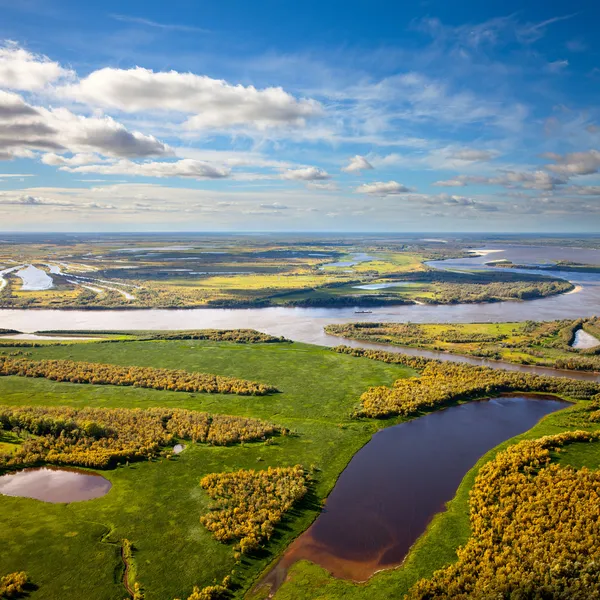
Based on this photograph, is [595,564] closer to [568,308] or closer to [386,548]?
[386,548]

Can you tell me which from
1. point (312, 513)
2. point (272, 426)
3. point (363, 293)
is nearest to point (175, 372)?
point (272, 426)

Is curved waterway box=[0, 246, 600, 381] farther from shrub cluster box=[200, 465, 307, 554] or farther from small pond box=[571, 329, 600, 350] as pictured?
shrub cluster box=[200, 465, 307, 554]

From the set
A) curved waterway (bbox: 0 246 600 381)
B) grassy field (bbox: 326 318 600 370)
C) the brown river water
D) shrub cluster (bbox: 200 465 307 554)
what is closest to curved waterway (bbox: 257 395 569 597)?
the brown river water

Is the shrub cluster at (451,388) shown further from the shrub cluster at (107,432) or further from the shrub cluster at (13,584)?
the shrub cluster at (13,584)

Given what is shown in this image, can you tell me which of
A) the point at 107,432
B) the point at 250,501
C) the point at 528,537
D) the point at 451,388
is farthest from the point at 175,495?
the point at 451,388

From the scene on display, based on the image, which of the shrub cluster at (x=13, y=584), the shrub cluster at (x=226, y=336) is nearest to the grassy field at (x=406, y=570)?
the shrub cluster at (x=13, y=584)
